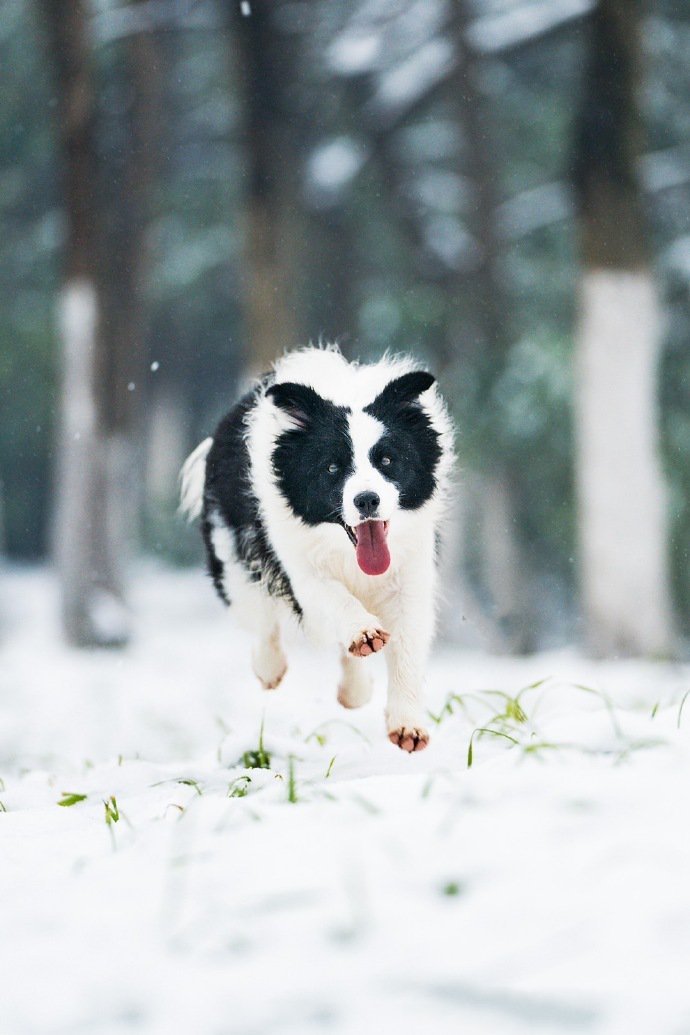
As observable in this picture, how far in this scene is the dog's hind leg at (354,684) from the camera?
5.06 metres

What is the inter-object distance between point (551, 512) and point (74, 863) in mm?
13490

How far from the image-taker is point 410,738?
167 inches

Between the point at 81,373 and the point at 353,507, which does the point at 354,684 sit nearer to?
the point at 353,507

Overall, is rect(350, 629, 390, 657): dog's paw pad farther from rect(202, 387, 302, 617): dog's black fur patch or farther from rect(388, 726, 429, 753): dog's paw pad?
rect(202, 387, 302, 617): dog's black fur patch

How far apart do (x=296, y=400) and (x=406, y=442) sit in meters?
0.42

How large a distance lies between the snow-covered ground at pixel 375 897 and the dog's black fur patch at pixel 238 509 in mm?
1083

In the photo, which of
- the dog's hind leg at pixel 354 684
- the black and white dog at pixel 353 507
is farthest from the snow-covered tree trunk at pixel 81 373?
the dog's hind leg at pixel 354 684

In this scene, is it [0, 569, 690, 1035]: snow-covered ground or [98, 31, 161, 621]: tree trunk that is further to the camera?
[98, 31, 161, 621]: tree trunk

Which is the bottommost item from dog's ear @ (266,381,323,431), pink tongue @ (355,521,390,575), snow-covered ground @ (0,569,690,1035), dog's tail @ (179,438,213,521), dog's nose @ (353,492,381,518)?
snow-covered ground @ (0,569,690,1035)

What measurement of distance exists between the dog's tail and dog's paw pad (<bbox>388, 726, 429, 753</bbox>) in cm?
207

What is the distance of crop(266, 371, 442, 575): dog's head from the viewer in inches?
170

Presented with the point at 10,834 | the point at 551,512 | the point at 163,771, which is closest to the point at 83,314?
the point at 551,512

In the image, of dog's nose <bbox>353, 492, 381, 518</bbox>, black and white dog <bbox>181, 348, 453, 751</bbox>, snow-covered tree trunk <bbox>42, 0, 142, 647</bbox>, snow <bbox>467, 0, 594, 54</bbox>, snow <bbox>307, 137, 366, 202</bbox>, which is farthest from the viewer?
snow <bbox>307, 137, 366, 202</bbox>

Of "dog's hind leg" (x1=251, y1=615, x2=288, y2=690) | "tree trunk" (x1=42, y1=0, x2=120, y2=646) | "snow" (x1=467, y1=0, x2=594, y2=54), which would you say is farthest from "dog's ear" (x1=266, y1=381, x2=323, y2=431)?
"snow" (x1=467, y1=0, x2=594, y2=54)
